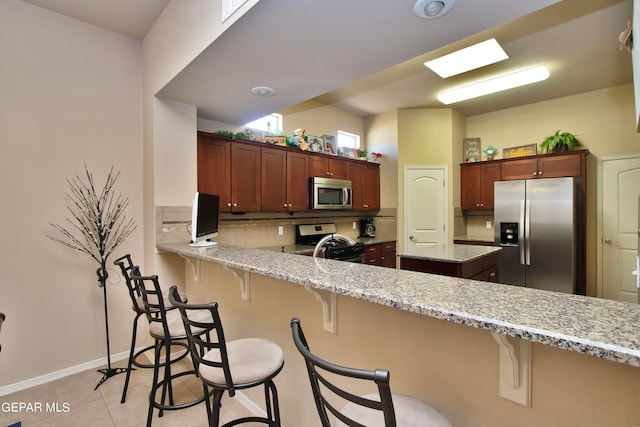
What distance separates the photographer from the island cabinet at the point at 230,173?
10.2ft

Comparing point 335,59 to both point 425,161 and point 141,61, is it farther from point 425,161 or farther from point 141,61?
point 425,161

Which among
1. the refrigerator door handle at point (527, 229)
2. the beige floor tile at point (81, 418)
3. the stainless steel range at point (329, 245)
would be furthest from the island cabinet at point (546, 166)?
the beige floor tile at point (81, 418)

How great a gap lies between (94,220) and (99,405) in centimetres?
152

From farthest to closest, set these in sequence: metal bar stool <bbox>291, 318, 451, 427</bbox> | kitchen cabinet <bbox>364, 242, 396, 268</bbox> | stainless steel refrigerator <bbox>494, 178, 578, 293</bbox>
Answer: kitchen cabinet <bbox>364, 242, 396, 268</bbox>
stainless steel refrigerator <bbox>494, 178, 578, 293</bbox>
metal bar stool <bbox>291, 318, 451, 427</bbox>

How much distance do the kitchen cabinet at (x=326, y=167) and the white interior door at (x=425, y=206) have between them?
1.22 meters

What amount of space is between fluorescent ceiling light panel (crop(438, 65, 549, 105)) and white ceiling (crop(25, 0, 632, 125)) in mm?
107

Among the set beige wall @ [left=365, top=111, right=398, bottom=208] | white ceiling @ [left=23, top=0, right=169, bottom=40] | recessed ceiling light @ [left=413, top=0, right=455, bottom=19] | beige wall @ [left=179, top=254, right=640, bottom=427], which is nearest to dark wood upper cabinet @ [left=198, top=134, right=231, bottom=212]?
white ceiling @ [left=23, top=0, right=169, bottom=40]

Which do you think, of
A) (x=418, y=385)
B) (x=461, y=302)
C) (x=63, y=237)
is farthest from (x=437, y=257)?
(x=63, y=237)

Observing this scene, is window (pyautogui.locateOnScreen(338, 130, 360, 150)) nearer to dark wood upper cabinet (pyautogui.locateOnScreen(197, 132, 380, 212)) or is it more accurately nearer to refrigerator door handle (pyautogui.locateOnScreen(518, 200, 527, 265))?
dark wood upper cabinet (pyautogui.locateOnScreen(197, 132, 380, 212))

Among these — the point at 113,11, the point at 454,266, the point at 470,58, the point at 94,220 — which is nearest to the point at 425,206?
the point at 454,266

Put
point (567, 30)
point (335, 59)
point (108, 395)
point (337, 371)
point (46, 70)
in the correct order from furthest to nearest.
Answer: point (567, 30) < point (46, 70) < point (108, 395) < point (335, 59) < point (337, 371)

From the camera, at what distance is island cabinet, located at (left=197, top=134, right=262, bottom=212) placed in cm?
312

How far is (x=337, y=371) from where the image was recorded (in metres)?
0.64

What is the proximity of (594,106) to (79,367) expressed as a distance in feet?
22.4
